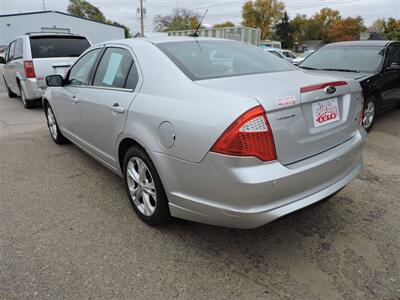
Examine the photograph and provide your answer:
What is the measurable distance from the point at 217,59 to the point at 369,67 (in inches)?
158

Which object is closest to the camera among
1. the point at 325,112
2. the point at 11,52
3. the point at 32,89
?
the point at 325,112

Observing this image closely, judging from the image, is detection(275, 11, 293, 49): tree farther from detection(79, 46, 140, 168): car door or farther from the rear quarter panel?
the rear quarter panel

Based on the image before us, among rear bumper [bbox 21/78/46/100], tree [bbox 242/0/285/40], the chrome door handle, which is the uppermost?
tree [bbox 242/0/285/40]

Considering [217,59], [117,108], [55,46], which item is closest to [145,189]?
[117,108]

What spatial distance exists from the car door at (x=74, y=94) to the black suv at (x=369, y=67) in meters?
3.82

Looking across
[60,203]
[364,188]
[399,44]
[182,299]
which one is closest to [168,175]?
[182,299]

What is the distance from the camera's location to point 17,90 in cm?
884

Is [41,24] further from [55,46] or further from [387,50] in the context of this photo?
[387,50]

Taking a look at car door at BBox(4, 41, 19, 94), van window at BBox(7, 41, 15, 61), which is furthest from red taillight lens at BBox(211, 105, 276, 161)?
van window at BBox(7, 41, 15, 61)

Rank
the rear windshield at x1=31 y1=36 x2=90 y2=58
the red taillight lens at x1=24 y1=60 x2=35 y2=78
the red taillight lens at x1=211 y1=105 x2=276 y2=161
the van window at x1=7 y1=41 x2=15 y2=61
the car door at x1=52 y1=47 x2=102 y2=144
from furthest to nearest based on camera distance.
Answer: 1. the van window at x1=7 y1=41 x2=15 y2=61
2. the rear windshield at x1=31 y1=36 x2=90 y2=58
3. the red taillight lens at x1=24 y1=60 x2=35 y2=78
4. the car door at x1=52 y1=47 x2=102 y2=144
5. the red taillight lens at x1=211 y1=105 x2=276 y2=161

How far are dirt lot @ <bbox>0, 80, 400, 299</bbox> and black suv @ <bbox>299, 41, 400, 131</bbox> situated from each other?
2114 mm

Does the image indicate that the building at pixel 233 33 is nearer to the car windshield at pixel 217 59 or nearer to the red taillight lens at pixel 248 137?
the car windshield at pixel 217 59

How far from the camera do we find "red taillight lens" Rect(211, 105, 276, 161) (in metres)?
2.00

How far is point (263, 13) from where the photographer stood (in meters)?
77.4
